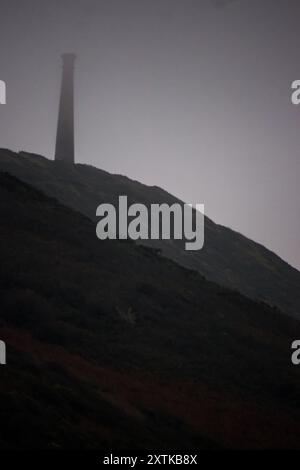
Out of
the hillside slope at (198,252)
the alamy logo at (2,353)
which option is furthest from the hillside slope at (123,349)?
the hillside slope at (198,252)

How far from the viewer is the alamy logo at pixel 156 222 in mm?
72125

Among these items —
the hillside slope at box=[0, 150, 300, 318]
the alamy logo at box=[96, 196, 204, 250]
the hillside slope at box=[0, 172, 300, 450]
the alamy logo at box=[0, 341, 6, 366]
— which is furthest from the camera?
the alamy logo at box=[96, 196, 204, 250]

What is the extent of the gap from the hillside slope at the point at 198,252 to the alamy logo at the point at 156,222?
1.09 m

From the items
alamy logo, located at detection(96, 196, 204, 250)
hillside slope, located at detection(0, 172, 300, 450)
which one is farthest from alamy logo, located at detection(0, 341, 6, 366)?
alamy logo, located at detection(96, 196, 204, 250)

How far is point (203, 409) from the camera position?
22.3m

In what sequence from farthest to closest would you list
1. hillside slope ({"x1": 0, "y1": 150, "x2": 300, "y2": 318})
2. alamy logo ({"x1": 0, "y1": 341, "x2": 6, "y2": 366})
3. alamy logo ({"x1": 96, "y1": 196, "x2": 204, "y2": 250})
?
alamy logo ({"x1": 96, "y1": 196, "x2": 204, "y2": 250}) < hillside slope ({"x1": 0, "y1": 150, "x2": 300, "y2": 318}) < alamy logo ({"x1": 0, "y1": 341, "x2": 6, "y2": 366})

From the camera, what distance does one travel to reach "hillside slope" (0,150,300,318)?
6969 centimetres

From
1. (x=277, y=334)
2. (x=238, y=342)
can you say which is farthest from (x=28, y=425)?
(x=277, y=334)

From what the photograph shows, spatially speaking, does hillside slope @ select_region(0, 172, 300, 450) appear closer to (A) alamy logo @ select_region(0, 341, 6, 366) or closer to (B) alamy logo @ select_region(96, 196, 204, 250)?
(A) alamy logo @ select_region(0, 341, 6, 366)

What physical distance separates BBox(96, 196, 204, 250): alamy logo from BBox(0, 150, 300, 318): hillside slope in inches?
43.1

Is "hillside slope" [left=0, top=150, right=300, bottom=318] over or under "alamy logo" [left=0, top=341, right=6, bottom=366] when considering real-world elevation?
over

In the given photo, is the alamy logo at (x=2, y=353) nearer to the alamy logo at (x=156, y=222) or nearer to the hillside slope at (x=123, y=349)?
the hillside slope at (x=123, y=349)

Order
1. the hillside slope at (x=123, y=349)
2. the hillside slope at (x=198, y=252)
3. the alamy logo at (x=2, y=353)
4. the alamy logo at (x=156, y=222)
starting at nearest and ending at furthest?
the hillside slope at (x=123, y=349)
the alamy logo at (x=2, y=353)
the hillside slope at (x=198, y=252)
the alamy logo at (x=156, y=222)

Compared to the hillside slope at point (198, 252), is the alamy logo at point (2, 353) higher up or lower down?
lower down
